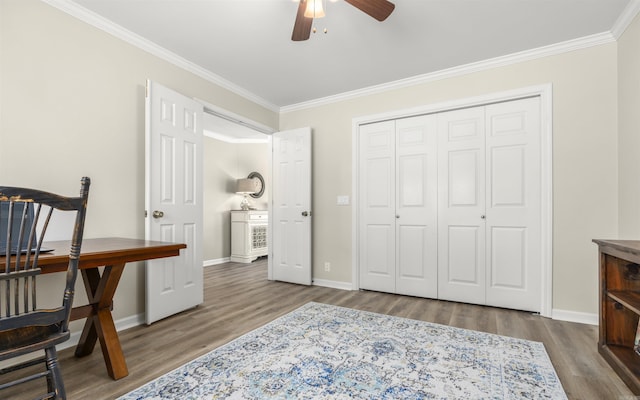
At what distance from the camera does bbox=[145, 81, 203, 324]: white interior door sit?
2.71 m

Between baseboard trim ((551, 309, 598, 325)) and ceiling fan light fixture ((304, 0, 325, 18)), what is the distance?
3177mm

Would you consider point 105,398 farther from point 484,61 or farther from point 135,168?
point 484,61

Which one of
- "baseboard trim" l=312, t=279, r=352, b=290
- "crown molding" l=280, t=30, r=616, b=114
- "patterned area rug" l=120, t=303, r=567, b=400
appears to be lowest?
"baseboard trim" l=312, t=279, r=352, b=290

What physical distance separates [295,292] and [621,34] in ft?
12.8

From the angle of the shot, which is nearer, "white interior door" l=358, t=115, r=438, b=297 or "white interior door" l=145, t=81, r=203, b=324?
"white interior door" l=145, t=81, r=203, b=324

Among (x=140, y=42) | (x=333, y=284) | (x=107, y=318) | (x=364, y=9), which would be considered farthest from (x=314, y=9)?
(x=333, y=284)

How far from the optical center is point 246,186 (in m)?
5.99

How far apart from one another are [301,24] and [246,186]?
4.20 meters

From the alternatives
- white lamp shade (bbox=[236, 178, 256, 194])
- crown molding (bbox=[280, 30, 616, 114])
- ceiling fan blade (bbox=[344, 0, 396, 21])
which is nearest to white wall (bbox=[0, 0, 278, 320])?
crown molding (bbox=[280, 30, 616, 114])

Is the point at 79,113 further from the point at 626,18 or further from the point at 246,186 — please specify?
the point at 626,18

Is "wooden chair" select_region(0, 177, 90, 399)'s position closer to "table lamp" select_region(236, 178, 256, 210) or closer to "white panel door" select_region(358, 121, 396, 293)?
"white panel door" select_region(358, 121, 396, 293)

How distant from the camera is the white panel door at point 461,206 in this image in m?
3.23

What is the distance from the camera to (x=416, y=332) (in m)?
2.49

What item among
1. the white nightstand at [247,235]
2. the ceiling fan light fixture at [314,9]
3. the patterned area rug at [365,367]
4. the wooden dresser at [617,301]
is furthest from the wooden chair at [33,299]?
the white nightstand at [247,235]
